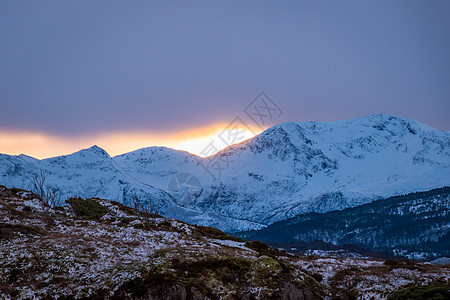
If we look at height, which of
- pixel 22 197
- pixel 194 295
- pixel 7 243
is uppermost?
pixel 22 197

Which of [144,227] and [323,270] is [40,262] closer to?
[144,227]

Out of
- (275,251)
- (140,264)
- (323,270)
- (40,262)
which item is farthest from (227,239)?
(40,262)

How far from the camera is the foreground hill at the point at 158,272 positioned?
35.5 metres

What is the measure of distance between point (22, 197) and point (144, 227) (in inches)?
992

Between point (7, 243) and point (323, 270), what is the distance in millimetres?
36795

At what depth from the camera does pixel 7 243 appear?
44844 mm

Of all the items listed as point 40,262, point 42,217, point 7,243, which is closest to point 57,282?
point 40,262

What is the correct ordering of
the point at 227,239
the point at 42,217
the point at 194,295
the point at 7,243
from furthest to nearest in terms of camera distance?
the point at 227,239 < the point at 42,217 < the point at 7,243 < the point at 194,295

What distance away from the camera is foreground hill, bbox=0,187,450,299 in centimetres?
3553

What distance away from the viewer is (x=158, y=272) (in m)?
37.1

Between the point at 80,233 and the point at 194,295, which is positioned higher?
the point at 80,233

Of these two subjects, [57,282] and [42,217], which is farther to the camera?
[42,217]

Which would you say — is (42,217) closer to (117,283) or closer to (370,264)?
(117,283)

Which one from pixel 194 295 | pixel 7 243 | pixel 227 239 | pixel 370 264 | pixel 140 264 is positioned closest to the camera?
pixel 194 295
